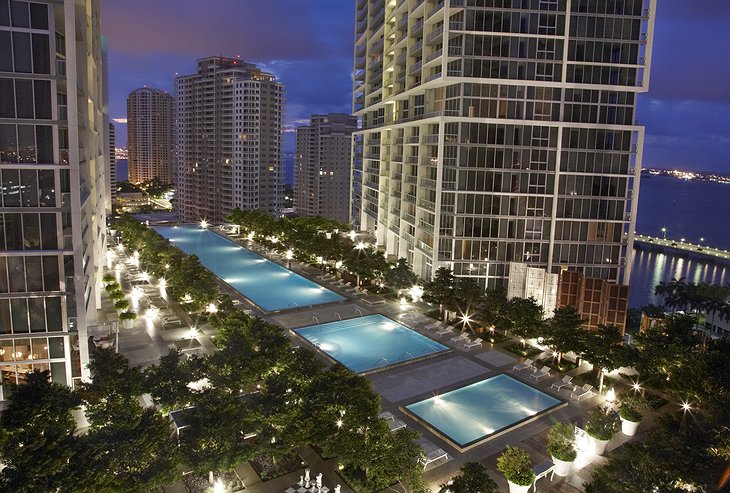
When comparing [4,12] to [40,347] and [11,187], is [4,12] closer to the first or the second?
[11,187]

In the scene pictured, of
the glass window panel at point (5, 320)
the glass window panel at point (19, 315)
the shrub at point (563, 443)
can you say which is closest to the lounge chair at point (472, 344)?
the shrub at point (563, 443)

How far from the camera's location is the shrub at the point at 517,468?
1758 cm

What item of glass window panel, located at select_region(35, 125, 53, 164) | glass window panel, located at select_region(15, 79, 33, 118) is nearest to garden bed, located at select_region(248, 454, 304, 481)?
glass window panel, located at select_region(35, 125, 53, 164)

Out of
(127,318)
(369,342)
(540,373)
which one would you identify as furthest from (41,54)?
(540,373)

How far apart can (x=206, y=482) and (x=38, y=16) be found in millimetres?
19671

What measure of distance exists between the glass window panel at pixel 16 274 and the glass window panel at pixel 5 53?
25.8 feet

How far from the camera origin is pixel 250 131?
9606cm

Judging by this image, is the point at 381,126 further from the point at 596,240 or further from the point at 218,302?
the point at 218,302

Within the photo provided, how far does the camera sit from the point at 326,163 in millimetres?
125688

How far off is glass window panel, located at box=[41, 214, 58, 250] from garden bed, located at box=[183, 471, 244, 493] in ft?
37.8

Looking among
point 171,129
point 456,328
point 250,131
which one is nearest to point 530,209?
point 456,328

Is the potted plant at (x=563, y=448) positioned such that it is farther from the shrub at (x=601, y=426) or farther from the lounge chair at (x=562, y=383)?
the lounge chair at (x=562, y=383)

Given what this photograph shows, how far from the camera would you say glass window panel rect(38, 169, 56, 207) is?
71.8ft

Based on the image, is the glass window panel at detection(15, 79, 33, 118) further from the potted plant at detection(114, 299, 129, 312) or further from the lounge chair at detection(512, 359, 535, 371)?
the lounge chair at detection(512, 359, 535, 371)
